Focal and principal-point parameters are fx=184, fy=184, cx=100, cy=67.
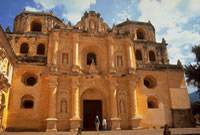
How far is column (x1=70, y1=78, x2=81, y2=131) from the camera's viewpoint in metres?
17.8

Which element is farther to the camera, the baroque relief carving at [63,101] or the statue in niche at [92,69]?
the statue in niche at [92,69]

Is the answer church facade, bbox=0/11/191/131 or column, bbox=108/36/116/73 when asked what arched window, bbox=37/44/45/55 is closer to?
church facade, bbox=0/11/191/131

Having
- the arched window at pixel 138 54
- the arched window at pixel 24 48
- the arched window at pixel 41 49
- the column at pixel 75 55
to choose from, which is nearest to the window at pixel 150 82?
the arched window at pixel 138 54

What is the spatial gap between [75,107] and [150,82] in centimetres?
1025

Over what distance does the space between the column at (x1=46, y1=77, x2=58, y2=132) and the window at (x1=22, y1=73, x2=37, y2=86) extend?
8.88ft

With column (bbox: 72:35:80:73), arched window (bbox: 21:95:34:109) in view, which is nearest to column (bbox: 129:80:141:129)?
column (bbox: 72:35:80:73)

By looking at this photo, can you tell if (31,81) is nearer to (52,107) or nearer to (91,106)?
(52,107)

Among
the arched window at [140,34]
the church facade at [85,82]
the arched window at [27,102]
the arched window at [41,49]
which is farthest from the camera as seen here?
the arched window at [140,34]

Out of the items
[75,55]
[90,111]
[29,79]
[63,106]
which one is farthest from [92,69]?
[29,79]

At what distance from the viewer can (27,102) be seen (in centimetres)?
1953

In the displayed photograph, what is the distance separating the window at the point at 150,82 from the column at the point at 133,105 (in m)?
3.00

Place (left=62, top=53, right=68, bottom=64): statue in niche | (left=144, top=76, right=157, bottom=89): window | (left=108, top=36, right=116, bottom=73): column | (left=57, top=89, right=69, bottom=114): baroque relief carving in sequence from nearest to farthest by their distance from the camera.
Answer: (left=57, top=89, right=69, bottom=114): baroque relief carving < (left=62, top=53, right=68, bottom=64): statue in niche < (left=108, top=36, right=116, bottom=73): column < (left=144, top=76, right=157, bottom=89): window

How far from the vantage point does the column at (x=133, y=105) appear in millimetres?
19234

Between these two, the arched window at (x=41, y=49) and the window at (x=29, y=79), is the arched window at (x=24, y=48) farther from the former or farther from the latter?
the window at (x=29, y=79)
